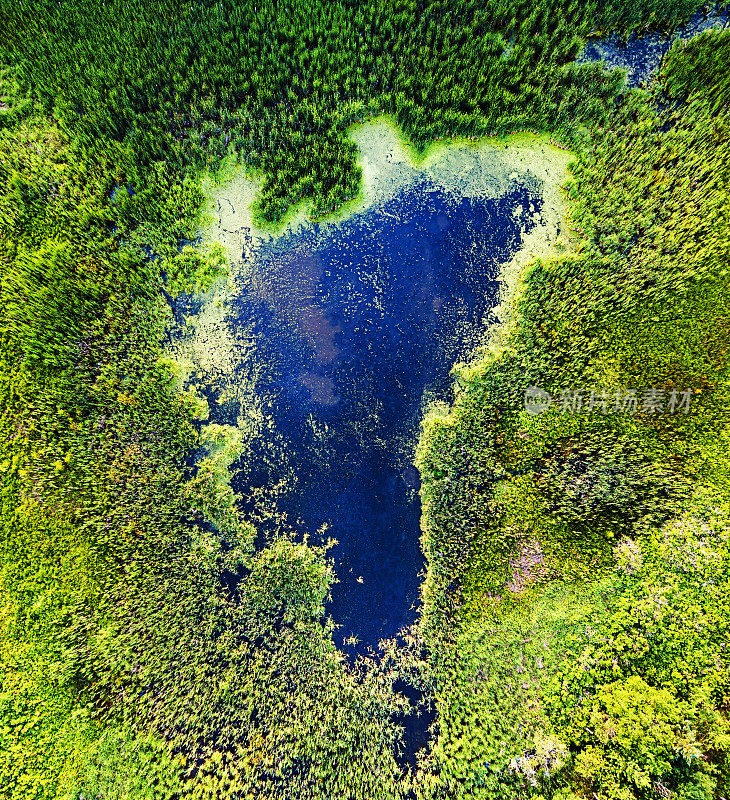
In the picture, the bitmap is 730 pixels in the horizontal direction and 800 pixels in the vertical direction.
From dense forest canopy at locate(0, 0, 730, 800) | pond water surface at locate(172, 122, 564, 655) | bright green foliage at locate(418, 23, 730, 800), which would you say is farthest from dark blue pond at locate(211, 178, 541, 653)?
bright green foliage at locate(418, 23, 730, 800)

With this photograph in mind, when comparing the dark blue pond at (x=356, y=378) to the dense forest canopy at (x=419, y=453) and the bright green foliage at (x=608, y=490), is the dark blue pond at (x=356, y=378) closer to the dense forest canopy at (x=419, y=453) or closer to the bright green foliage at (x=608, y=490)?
the dense forest canopy at (x=419, y=453)

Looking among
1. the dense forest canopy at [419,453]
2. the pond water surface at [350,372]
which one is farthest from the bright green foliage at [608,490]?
the pond water surface at [350,372]

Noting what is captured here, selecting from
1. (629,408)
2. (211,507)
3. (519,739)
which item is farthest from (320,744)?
(629,408)

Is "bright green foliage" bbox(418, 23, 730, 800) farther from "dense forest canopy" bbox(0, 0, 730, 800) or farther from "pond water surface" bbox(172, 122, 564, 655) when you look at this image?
"pond water surface" bbox(172, 122, 564, 655)

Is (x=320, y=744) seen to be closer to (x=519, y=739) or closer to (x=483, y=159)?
(x=519, y=739)

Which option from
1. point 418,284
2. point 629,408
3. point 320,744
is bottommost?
point 320,744

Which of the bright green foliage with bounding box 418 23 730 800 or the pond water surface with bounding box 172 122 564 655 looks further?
the pond water surface with bounding box 172 122 564 655
